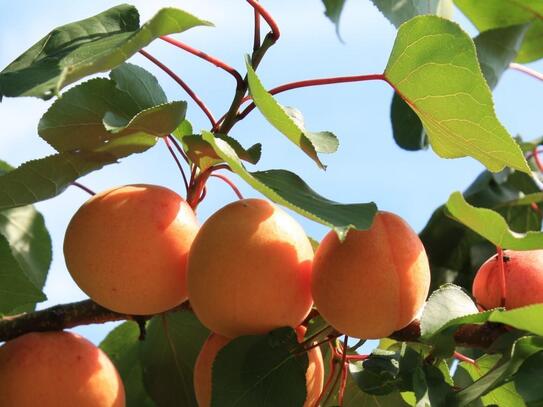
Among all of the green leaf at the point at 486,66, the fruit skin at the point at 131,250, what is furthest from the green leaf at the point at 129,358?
the green leaf at the point at 486,66

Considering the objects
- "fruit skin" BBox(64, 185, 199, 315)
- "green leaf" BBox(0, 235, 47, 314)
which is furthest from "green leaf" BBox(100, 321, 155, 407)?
"fruit skin" BBox(64, 185, 199, 315)

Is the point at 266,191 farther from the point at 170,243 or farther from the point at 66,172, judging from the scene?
the point at 66,172

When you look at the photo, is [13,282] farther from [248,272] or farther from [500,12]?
[500,12]

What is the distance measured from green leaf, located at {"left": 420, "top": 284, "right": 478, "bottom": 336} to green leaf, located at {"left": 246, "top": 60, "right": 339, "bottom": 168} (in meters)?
0.19

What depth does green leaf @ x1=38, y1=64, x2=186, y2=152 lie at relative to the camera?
42.9 inches

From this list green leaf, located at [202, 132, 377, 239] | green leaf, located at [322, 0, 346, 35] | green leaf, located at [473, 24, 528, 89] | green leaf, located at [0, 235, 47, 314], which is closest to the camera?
green leaf, located at [202, 132, 377, 239]

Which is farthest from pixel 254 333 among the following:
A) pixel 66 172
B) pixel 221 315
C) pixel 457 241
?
pixel 457 241

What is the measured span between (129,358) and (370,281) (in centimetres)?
52

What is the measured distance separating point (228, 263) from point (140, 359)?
370mm

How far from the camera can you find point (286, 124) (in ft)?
3.23

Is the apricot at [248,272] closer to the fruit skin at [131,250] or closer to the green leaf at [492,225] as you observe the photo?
the fruit skin at [131,250]

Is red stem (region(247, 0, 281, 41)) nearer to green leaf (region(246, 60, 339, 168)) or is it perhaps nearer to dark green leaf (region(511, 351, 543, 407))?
green leaf (region(246, 60, 339, 168))

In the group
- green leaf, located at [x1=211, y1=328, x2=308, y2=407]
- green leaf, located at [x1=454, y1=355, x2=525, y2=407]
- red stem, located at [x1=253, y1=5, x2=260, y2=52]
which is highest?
red stem, located at [x1=253, y1=5, x2=260, y2=52]

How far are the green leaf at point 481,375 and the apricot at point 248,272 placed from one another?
0.76ft
